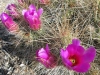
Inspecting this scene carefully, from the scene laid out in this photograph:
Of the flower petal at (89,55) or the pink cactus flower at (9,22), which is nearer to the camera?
the flower petal at (89,55)

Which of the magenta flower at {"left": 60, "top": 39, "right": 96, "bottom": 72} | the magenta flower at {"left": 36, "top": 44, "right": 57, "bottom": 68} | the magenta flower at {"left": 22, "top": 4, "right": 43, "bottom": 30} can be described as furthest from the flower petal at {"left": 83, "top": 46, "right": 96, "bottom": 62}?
the magenta flower at {"left": 22, "top": 4, "right": 43, "bottom": 30}

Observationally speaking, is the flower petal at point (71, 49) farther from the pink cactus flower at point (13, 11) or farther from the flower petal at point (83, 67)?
the pink cactus flower at point (13, 11)

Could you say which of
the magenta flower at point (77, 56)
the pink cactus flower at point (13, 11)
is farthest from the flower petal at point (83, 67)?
the pink cactus flower at point (13, 11)

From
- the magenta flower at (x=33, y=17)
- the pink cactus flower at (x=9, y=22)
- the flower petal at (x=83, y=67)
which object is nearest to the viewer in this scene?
the flower petal at (x=83, y=67)

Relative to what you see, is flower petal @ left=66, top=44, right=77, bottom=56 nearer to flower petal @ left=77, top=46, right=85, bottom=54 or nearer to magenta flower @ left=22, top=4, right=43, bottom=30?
flower petal @ left=77, top=46, right=85, bottom=54

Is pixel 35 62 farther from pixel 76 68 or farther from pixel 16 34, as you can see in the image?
pixel 76 68

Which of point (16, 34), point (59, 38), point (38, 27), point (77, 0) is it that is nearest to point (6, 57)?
point (16, 34)
